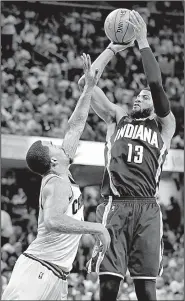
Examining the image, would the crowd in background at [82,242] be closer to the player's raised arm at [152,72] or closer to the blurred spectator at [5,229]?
the blurred spectator at [5,229]

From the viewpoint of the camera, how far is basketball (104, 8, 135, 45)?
6.77 meters

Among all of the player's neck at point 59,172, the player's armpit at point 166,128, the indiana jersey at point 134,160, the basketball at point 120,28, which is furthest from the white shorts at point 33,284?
the basketball at point 120,28

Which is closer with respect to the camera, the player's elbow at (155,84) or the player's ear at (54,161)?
the player's ear at (54,161)

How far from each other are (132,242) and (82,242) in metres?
8.09

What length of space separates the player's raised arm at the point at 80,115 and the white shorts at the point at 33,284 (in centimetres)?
113

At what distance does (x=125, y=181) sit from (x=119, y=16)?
175cm

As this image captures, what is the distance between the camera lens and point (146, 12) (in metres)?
18.5

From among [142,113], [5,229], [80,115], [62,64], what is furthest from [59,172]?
[62,64]

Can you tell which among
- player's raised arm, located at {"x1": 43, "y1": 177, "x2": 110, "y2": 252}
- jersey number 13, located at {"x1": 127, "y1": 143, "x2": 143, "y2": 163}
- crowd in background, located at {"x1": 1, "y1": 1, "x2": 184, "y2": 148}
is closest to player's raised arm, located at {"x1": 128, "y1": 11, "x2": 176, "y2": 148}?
jersey number 13, located at {"x1": 127, "y1": 143, "x2": 143, "y2": 163}

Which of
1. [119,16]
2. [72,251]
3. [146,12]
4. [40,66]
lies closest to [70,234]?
[72,251]

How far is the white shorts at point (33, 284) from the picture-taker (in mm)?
5223

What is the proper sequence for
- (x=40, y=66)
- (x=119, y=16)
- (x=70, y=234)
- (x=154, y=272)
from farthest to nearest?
1. (x=40, y=66)
2. (x=119, y=16)
3. (x=154, y=272)
4. (x=70, y=234)

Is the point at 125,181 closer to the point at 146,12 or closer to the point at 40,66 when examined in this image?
the point at 40,66

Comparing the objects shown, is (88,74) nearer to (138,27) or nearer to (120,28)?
(138,27)
